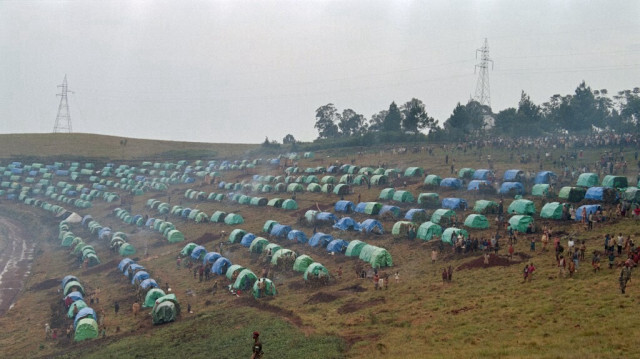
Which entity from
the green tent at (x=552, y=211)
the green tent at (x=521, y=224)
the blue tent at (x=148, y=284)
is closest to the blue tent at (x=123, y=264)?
the blue tent at (x=148, y=284)

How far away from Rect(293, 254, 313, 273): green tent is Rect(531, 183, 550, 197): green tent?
27933 millimetres

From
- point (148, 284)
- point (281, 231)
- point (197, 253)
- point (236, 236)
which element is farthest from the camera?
point (236, 236)

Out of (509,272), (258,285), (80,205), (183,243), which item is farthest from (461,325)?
(80,205)

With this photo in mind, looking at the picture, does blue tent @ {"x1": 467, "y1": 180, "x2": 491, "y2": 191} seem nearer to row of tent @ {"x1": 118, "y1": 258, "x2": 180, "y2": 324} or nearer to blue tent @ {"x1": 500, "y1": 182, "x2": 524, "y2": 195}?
blue tent @ {"x1": 500, "y1": 182, "x2": 524, "y2": 195}

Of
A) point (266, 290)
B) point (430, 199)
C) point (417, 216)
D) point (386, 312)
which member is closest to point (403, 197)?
point (430, 199)

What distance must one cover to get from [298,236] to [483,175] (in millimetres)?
28153

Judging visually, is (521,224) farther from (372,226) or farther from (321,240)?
(321,240)

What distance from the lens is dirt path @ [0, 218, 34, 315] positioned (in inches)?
2044

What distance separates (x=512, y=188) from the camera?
58812mm

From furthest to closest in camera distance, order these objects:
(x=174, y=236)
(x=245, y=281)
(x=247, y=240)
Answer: (x=174, y=236), (x=247, y=240), (x=245, y=281)

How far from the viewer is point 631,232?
3809cm

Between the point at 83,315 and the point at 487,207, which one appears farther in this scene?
the point at 487,207

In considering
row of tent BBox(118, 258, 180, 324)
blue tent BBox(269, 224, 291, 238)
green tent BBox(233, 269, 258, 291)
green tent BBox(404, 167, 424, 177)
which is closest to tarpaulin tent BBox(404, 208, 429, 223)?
blue tent BBox(269, 224, 291, 238)

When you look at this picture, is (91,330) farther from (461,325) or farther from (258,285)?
(461,325)
